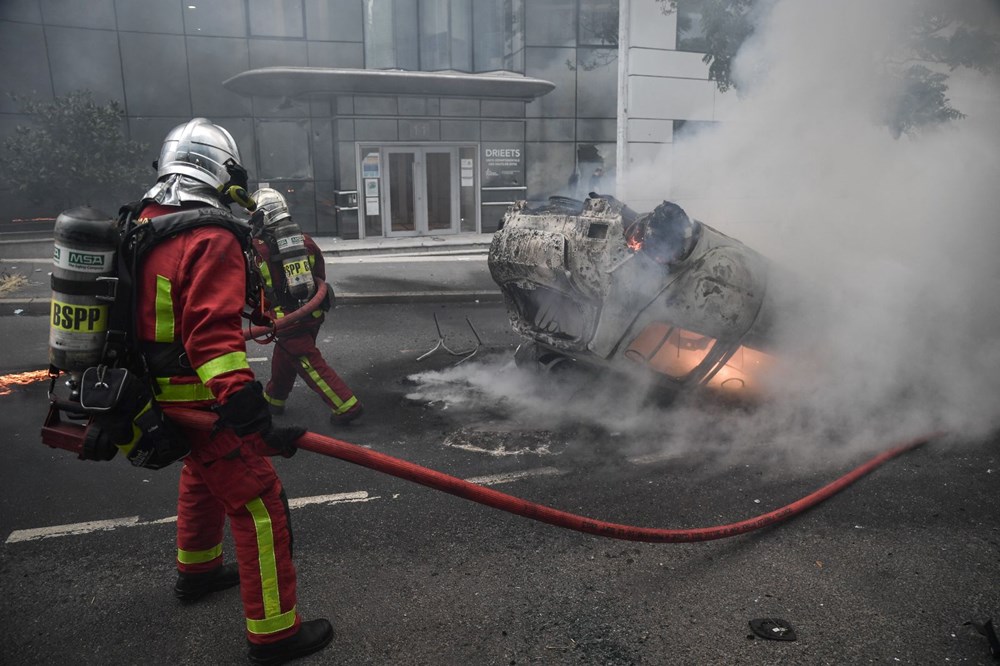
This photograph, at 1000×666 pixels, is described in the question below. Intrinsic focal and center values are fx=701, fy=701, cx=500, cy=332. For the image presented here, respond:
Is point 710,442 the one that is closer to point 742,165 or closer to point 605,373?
point 605,373

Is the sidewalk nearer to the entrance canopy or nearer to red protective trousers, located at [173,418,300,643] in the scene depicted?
the entrance canopy

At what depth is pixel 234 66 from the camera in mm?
15445

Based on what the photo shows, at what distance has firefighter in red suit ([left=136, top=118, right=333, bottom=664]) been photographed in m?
2.40

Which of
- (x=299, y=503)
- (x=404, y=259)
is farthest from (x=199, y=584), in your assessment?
(x=404, y=259)

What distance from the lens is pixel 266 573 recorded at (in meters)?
2.59

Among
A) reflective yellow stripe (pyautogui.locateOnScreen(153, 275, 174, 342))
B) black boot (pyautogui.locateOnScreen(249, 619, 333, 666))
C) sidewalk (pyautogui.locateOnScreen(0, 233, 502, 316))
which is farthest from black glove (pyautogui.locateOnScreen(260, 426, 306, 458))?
sidewalk (pyautogui.locateOnScreen(0, 233, 502, 316))

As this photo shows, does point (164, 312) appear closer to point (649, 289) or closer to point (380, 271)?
point (649, 289)

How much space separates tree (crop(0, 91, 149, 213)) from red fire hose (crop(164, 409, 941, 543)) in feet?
43.0

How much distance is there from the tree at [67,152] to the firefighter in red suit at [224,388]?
1266 cm

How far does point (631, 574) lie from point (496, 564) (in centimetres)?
62

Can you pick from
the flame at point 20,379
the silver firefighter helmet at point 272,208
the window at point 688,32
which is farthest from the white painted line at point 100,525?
the window at point 688,32

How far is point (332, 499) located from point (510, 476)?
103 centimetres

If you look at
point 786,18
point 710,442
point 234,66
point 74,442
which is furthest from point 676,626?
point 234,66

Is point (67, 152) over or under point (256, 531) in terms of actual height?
over
